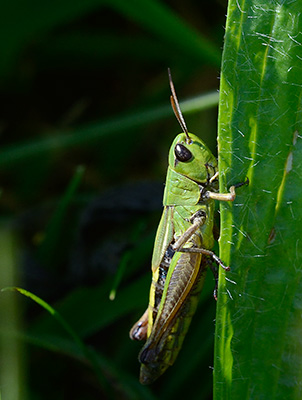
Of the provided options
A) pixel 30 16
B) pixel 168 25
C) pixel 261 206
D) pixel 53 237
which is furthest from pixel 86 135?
pixel 261 206

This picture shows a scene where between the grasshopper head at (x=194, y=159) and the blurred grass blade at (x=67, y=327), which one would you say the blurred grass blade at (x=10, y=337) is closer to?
the blurred grass blade at (x=67, y=327)

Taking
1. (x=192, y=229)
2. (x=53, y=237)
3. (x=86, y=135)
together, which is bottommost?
(x=53, y=237)

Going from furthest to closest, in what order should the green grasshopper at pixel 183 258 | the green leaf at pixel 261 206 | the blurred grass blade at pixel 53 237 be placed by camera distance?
the blurred grass blade at pixel 53 237
the green grasshopper at pixel 183 258
the green leaf at pixel 261 206

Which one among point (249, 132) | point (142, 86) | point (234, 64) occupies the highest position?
point (234, 64)

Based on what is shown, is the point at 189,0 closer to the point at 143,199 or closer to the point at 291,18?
the point at 143,199

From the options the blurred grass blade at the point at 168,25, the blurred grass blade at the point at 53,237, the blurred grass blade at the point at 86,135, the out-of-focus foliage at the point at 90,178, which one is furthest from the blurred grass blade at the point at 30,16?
the blurred grass blade at the point at 53,237

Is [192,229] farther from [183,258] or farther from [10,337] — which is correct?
[10,337]

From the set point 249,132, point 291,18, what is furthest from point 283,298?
point 291,18
